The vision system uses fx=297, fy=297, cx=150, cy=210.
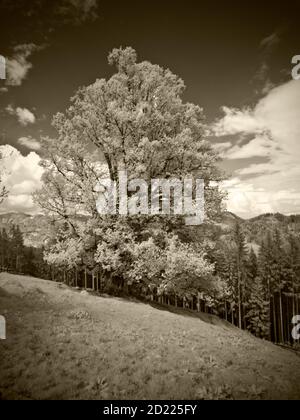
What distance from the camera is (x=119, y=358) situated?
10.8 metres

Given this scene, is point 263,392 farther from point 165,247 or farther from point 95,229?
point 95,229

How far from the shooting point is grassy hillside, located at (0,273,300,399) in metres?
8.91

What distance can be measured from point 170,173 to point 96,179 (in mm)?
5137

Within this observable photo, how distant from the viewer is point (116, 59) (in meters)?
21.0

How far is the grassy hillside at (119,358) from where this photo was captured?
8.91 meters
